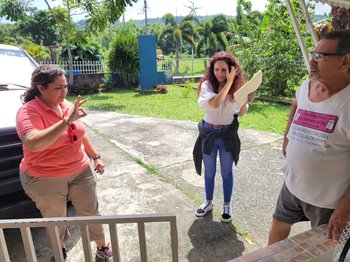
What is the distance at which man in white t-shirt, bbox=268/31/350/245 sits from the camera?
1.67 meters

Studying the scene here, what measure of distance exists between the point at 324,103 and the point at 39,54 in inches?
740

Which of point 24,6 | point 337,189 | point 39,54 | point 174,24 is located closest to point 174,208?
point 337,189

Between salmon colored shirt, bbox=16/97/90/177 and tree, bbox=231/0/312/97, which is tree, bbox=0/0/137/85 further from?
salmon colored shirt, bbox=16/97/90/177

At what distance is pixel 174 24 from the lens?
27.5 m

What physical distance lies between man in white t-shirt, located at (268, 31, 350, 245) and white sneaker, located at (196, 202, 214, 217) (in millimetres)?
1414

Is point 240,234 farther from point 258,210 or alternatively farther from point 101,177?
point 101,177

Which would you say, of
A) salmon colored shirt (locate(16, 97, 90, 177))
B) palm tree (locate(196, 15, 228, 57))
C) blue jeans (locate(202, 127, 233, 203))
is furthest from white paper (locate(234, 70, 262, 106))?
palm tree (locate(196, 15, 228, 57))

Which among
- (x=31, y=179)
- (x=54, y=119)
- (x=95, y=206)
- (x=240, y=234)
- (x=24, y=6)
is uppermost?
(x=24, y=6)

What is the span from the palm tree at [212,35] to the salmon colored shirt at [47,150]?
2793 cm

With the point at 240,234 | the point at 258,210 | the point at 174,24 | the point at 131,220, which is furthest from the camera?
the point at 174,24

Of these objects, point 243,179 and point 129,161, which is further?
point 129,161

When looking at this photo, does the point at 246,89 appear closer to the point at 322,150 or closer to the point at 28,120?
the point at 322,150

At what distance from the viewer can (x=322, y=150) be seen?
1729mm

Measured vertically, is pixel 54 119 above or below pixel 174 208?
above
